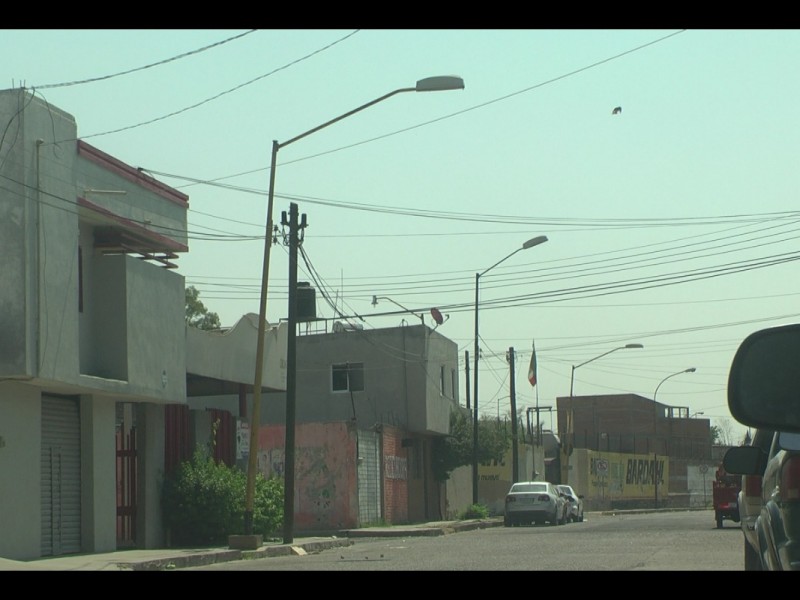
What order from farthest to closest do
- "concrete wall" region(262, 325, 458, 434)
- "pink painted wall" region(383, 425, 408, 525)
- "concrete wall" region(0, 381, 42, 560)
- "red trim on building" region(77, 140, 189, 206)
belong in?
"concrete wall" region(262, 325, 458, 434) → "pink painted wall" region(383, 425, 408, 525) → "red trim on building" region(77, 140, 189, 206) → "concrete wall" region(0, 381, 42, 560)

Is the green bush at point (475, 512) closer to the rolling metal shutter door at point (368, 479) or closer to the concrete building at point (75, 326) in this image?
the rolling metal shutter door at point (368, 479)

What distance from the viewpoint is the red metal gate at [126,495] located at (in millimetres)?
26094

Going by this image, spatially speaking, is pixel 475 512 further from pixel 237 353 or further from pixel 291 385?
pixel 291 385

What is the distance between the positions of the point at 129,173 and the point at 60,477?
5.82 m

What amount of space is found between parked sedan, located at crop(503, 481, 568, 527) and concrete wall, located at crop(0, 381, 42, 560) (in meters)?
21.9

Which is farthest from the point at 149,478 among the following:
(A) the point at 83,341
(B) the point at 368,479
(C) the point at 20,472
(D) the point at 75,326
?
(B) the point at 368,479

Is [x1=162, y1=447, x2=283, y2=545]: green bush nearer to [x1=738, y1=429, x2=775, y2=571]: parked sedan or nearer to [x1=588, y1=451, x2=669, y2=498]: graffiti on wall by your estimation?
[x1=738, y1=429, x2=775, y2=571]: parked sedan

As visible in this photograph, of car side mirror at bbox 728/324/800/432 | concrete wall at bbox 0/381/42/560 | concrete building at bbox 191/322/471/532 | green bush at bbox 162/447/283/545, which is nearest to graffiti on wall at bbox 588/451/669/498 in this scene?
concrete building at bbox 191/322/471/532

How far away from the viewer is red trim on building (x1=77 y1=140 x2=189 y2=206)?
22969 mm

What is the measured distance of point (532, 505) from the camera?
41156 mm

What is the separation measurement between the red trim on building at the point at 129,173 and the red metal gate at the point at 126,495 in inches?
204

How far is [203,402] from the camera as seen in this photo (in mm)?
43500
